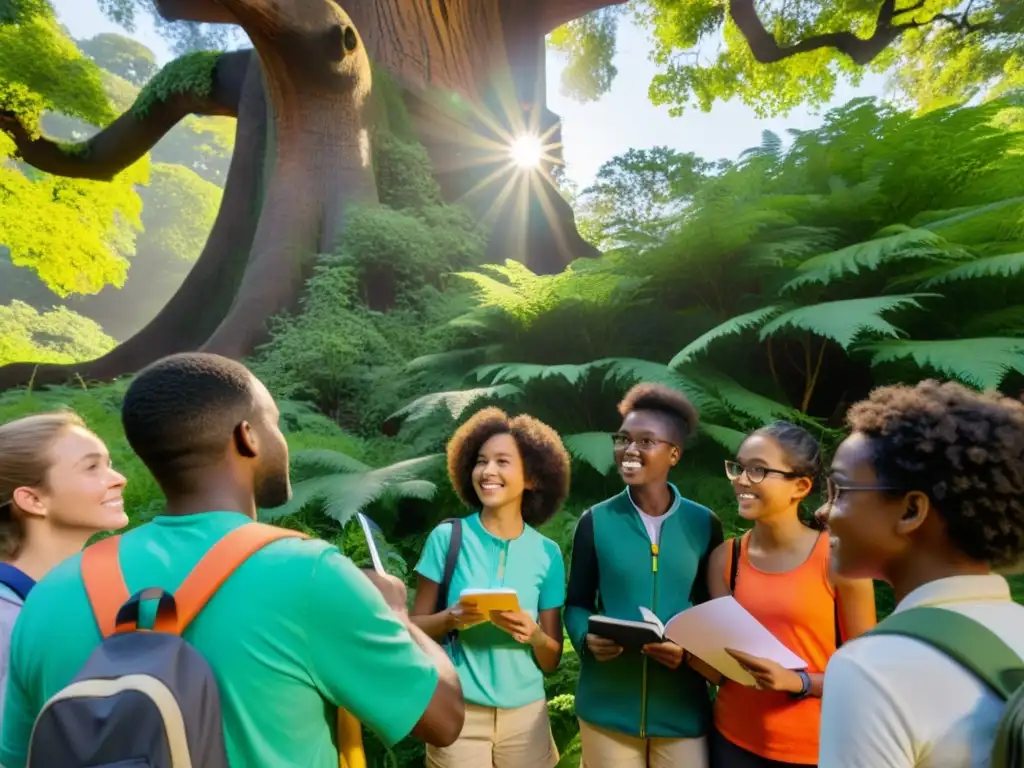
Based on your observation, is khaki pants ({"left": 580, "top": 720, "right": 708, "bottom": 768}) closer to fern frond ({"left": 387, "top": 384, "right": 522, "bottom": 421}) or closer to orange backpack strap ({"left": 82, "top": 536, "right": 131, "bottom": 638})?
orange backpack strap ({"left": 82, "top": 536, "right": 131, "bottom": 638})

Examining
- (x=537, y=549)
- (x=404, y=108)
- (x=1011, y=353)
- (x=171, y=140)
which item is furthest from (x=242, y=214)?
(x=171, y=140)

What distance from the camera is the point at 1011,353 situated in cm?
324

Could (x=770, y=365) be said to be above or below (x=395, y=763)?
above

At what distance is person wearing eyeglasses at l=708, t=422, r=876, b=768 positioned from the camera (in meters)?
1.80

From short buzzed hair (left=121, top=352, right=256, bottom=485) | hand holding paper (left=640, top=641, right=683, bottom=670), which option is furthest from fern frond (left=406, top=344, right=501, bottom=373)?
short buzzed hair (left=121, top=352, right=256, bottom=485)

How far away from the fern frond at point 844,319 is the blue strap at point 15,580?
3.51m

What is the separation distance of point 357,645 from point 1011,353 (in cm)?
369

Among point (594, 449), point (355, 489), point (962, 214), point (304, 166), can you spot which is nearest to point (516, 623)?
point (594, 449)

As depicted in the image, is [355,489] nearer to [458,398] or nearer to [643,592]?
[458,398]

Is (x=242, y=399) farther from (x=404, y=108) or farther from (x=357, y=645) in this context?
(x=404, y=108)

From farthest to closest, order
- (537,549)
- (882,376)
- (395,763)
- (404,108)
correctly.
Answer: (404,108) < (882,376) < (395,763) < (537,549)

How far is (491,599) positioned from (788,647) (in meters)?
0.92

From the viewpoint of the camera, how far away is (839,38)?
33.6 feet

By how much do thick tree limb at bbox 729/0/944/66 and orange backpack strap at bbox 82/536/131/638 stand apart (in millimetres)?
12286
